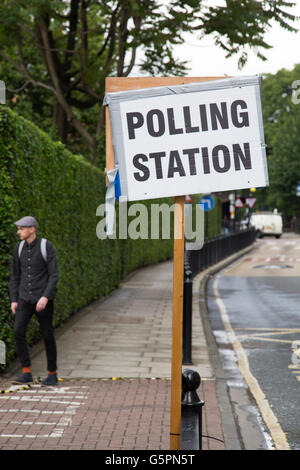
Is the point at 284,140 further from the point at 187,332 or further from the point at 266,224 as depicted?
the point at 187,332

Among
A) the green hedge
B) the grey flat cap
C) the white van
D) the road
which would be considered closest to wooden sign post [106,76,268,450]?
the road

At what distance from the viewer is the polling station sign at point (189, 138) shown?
4.64 m

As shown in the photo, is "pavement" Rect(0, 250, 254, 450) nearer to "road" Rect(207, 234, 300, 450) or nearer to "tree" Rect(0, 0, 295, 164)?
"road" Rect(207, 234, 300, 450)

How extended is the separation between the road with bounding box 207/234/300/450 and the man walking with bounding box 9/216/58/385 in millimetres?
2341

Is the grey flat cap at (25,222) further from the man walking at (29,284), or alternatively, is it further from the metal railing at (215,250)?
the metal railing at (215,250)

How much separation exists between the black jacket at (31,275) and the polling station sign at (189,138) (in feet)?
12.4

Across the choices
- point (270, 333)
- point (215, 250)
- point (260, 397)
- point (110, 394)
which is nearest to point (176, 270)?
point (110, 394)

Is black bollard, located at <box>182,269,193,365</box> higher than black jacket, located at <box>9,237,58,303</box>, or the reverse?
black jacket, located at <box>9,237,58,303</box>

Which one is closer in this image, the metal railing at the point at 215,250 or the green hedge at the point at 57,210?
the green hedge at the point at 57,210

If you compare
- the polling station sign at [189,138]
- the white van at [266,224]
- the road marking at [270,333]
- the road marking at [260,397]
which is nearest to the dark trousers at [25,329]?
the road marking at [260,397]

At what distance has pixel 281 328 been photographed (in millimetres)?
13086

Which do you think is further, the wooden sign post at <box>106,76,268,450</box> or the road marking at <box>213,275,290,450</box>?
the road marking at <box>213,275,290,450</box>

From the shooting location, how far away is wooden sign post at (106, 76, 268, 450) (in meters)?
4.64
